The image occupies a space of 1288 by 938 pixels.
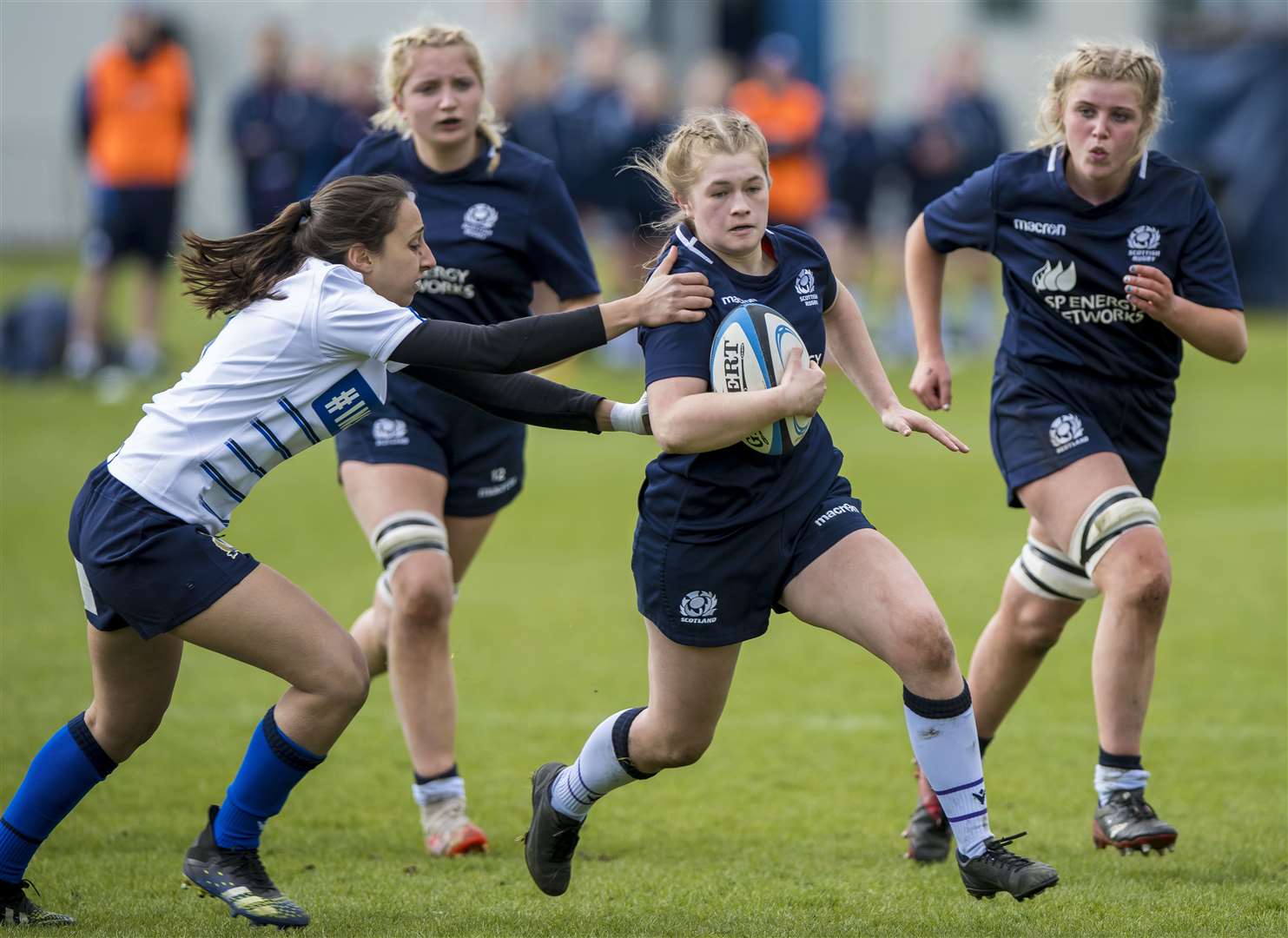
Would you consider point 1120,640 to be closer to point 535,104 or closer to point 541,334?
point 541,334

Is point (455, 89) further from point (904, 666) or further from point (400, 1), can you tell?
point (400, 1)

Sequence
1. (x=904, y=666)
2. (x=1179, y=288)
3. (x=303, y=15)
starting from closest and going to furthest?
1. (x=904, y=666)
2. (x=1179, y=288)
3. (x=303, y=15)

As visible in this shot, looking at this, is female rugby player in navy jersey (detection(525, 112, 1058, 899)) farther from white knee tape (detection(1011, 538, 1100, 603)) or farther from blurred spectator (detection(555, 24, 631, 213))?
blurred spectator (detection(555, 24, 631, 213))

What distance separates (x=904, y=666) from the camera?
417 centimetres

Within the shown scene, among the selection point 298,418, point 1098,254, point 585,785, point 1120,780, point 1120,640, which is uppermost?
point 1098,254

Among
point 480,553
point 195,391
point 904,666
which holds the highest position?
point 195,391

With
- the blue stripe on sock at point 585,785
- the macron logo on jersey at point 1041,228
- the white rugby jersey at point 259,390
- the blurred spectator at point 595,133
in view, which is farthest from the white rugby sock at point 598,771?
the blurred spectator at point 595,133

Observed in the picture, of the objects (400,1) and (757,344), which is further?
(400,1)

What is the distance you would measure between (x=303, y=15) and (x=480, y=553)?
68.4 ft

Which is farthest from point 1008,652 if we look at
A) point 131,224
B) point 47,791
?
point 131,224

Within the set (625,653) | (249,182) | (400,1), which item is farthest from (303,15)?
(625,653)

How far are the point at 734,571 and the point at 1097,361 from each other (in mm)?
1462

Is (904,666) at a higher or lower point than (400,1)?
lower

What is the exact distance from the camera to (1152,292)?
15.3ft
